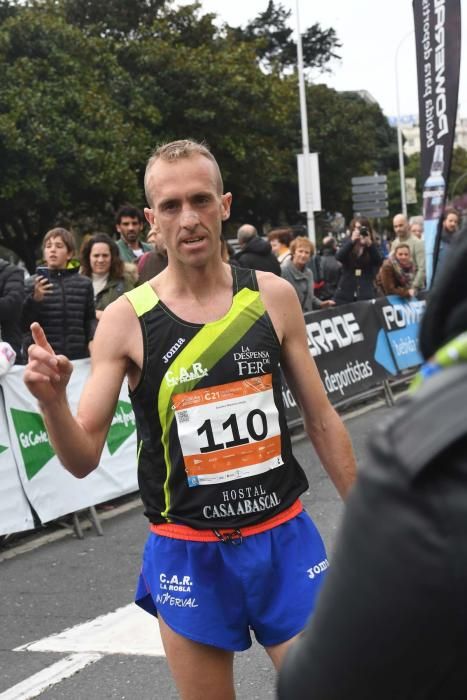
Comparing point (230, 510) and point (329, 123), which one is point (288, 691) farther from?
point (329, 123)

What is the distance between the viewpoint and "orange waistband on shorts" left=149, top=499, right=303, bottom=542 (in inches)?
117

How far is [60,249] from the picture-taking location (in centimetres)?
830

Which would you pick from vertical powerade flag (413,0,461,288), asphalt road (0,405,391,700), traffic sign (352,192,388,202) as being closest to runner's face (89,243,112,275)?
asphalt road (0,405,391,700)

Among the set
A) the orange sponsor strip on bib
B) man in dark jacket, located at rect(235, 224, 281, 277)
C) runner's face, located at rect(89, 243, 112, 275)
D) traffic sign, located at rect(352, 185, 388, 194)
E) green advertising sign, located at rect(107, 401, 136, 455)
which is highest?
runner's face, located at rect(89, 243, 112, 275)

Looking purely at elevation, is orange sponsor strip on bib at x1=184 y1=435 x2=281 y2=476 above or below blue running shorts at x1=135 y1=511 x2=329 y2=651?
above

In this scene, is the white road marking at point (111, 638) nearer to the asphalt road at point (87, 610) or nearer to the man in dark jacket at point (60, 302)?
the asphalt road at point (87, 610)

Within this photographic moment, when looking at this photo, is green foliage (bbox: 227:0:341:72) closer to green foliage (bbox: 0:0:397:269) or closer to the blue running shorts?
green foliage (bbox: 0:0:397:269)

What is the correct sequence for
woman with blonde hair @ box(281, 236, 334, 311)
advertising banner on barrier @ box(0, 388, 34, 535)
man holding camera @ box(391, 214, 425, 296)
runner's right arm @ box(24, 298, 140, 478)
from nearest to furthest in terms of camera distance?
runner's right arm @ box(24, 298, 140, 478) → advertising banner on barrier @ box(0, 388, 34, 535) → woman with blonde hair @ box(281, 236, 334, 311) → man holding camera @ box(391, 214, 425, 296)

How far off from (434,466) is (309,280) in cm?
1145

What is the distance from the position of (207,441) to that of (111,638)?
2571mm

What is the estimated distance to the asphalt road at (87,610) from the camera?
→ 466cm

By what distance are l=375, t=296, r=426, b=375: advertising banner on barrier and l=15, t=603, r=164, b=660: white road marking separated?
7.70 meters

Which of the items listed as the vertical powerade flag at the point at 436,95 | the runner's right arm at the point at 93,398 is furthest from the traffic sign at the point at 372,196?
the runner's right arm at the point at 93,398

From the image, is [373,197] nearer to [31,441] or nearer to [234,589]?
[31,441]
